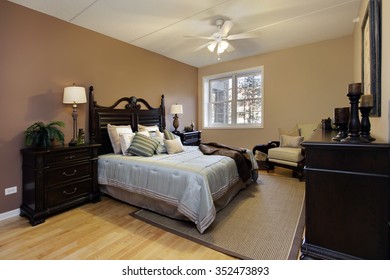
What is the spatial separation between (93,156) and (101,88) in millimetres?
1354

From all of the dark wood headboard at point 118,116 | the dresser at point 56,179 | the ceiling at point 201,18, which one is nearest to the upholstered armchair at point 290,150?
the ceiling at point 201,18

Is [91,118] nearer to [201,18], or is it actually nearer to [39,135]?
[39,135]

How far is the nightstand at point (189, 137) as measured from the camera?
16.1ft

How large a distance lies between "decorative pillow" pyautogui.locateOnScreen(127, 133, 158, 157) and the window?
3.03m

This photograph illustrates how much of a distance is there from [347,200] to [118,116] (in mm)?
3634

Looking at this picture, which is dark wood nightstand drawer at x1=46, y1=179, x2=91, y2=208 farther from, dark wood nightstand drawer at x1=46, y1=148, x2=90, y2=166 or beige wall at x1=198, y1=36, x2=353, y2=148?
beige wall at x1=198, y1=36, x2=353, y2=148

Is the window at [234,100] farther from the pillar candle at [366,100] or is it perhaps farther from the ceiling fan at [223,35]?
the pillar candle at [366,100]

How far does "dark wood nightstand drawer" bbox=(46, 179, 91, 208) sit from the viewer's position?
2552mm

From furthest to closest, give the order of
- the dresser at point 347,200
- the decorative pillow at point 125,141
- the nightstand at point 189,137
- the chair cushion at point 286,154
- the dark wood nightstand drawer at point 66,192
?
1. the nightstand at point 189,137
2. the chair cushion at point 286,154
3. the decorative pillow at point 125,141
4. the dark wood nightstand drawer at point 66,192
5. the dresser at point 347,200

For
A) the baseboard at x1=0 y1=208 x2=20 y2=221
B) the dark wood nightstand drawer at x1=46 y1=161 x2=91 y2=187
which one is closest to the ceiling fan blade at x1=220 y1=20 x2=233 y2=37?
the dark wood nightstand drawer at x1=46 y1=161 x2=91 y2=187

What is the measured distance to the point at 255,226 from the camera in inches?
89.8

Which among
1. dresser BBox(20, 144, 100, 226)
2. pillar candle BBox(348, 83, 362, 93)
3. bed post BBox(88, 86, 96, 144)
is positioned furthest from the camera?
bed post BBox(88, 86, 96, 144)

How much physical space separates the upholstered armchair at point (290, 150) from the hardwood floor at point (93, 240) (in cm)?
271
